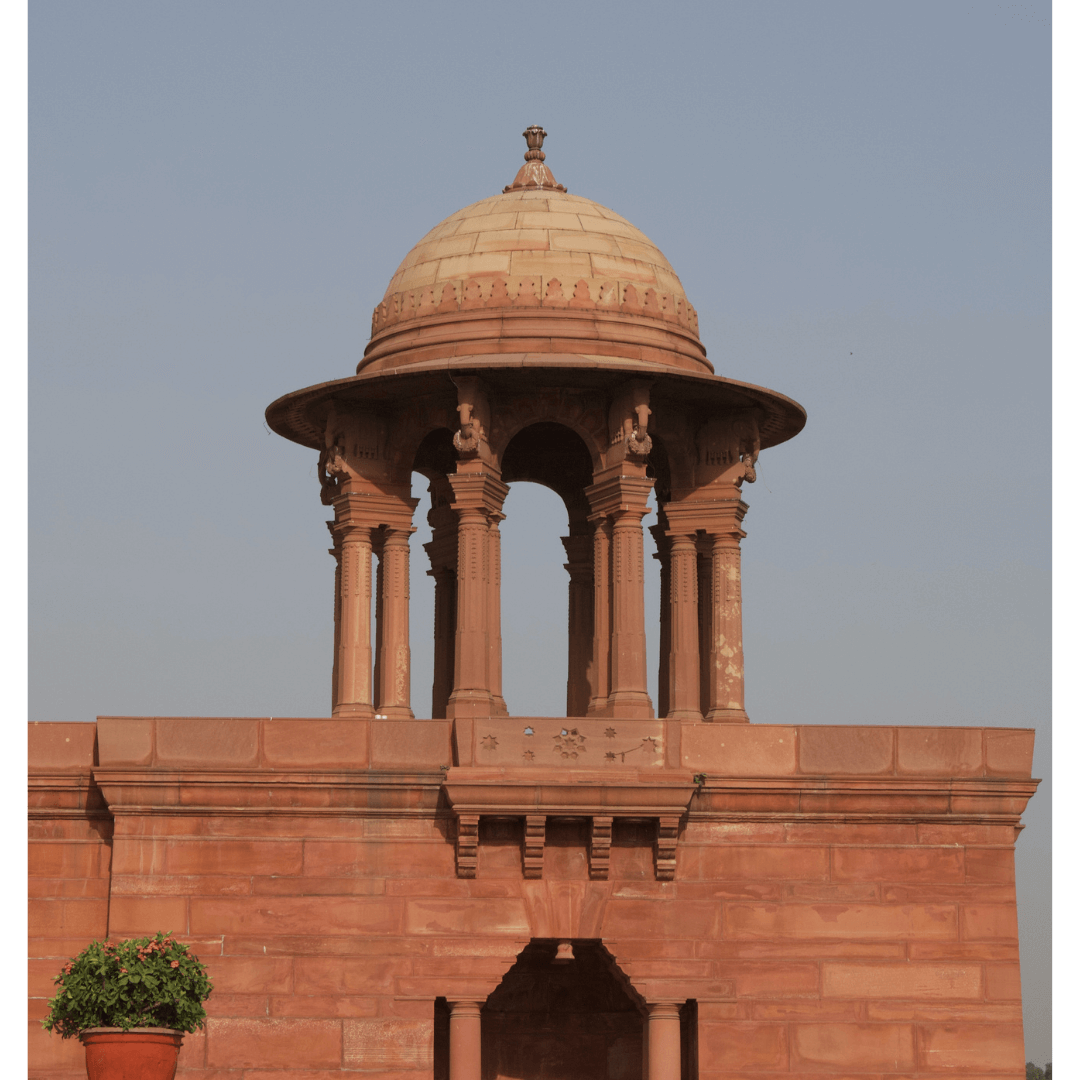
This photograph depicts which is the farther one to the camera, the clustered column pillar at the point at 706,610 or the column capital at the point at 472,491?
the clustered column pillar at the point at 706,610

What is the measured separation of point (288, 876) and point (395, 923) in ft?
4.97

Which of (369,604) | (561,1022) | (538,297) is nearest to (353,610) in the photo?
(369,604)

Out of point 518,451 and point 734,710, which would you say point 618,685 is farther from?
point 518,451

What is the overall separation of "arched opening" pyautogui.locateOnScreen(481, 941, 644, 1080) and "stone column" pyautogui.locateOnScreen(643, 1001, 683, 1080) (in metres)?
2.44

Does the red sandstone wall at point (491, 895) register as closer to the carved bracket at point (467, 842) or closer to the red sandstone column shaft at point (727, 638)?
the carved bracket at point (467, 842)

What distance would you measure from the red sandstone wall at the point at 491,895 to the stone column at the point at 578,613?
5.55 metres

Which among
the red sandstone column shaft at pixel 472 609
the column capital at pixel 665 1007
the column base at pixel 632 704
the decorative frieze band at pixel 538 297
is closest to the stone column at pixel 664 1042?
the column capital at pixel 665 1007

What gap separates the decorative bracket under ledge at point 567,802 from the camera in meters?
29.6

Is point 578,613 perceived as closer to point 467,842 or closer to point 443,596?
point 443,596

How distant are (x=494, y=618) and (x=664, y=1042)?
20.7 feet

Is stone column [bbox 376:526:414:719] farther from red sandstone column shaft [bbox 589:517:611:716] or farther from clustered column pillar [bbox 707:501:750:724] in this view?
clustered column pillar [bbox 707:501:750:724]

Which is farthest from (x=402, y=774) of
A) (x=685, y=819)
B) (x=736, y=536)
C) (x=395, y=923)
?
(x=736, y=536)

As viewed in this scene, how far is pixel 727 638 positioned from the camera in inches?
1310

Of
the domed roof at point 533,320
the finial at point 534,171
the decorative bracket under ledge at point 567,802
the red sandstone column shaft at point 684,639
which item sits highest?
the finial at point 534,171
